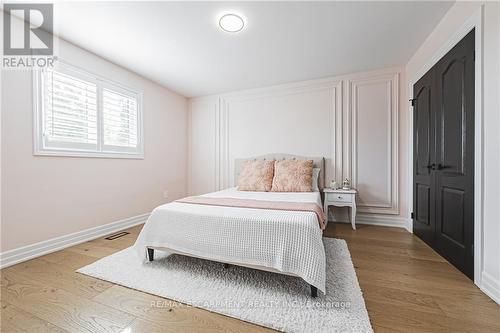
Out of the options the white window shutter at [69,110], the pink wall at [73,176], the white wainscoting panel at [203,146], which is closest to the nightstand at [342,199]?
the white wainscoting panel at [203,146]

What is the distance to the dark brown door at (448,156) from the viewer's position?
1.67 metres

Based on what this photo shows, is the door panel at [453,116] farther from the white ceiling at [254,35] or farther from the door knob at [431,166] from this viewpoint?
the white ceiling at [254,35]

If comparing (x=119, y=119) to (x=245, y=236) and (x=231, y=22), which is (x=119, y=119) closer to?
(x=231, y=22)

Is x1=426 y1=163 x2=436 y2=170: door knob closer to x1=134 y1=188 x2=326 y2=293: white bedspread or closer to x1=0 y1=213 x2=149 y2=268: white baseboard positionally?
x1=134 y1=188 x2=326 y2=293: white bedspread

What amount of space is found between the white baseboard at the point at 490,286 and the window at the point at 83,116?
3.91m

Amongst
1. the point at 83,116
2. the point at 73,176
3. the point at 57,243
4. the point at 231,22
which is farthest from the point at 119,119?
the point at 231,22

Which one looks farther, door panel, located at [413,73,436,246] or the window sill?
door panel, located at [413,73,436,246]

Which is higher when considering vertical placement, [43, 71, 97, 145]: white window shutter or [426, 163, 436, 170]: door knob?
[43, 71, 97, 145]: white window shutter

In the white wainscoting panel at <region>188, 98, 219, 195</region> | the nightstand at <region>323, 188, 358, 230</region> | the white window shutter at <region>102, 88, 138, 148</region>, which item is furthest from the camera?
the white wainscoting panel at <region>188, 98, 219, 195</region>

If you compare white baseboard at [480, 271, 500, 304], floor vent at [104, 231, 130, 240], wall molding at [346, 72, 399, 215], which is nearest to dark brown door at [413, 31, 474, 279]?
white baseboard at [480, 271, 500, 304]

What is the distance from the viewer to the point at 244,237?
5.03 ft

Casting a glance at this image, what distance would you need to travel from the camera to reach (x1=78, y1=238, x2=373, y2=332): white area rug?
122 cm

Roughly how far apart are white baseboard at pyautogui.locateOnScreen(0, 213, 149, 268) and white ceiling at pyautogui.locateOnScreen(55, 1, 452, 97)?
223cm

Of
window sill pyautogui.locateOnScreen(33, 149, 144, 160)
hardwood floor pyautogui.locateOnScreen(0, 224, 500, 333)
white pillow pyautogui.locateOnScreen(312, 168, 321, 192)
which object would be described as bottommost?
hardwood floor pyautogui.locateOnScreen(0, 224, 500, 333)
